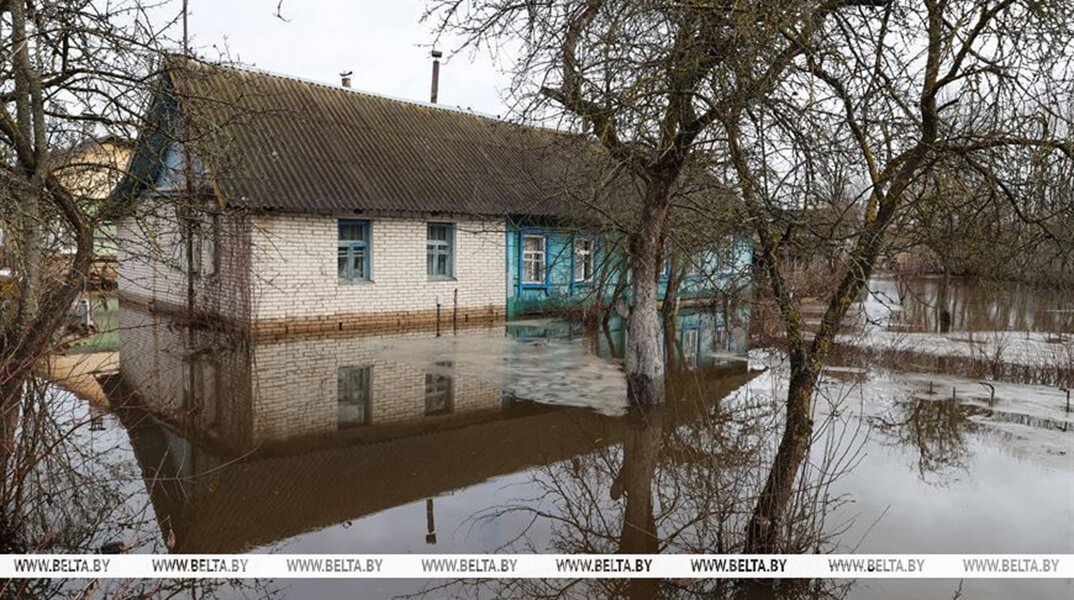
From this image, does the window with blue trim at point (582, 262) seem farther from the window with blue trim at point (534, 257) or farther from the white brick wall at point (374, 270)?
the white brick wall at point (374, 270)

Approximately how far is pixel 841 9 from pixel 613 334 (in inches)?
477

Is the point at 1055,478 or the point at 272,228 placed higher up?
the point at 272,228

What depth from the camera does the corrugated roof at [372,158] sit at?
15500mm

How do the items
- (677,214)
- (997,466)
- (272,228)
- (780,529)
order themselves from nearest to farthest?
(780,529) < (997,466) < (677,214) < (272,228)

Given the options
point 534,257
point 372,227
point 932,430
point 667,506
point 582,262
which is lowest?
point 667,506

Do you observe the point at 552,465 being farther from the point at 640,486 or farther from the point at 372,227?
the point at 372,227

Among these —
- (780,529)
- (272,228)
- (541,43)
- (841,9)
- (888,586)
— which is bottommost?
(888,586)

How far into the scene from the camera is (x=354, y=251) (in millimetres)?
16891

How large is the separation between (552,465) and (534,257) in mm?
13814

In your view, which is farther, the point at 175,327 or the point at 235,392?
the point at 175,327

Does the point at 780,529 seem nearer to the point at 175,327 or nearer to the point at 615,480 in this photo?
the point at 615,480

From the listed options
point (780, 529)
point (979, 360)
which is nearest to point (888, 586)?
point (780, 529)

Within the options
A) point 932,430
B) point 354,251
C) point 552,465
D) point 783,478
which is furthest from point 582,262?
point 783,478

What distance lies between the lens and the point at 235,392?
10.0 m
